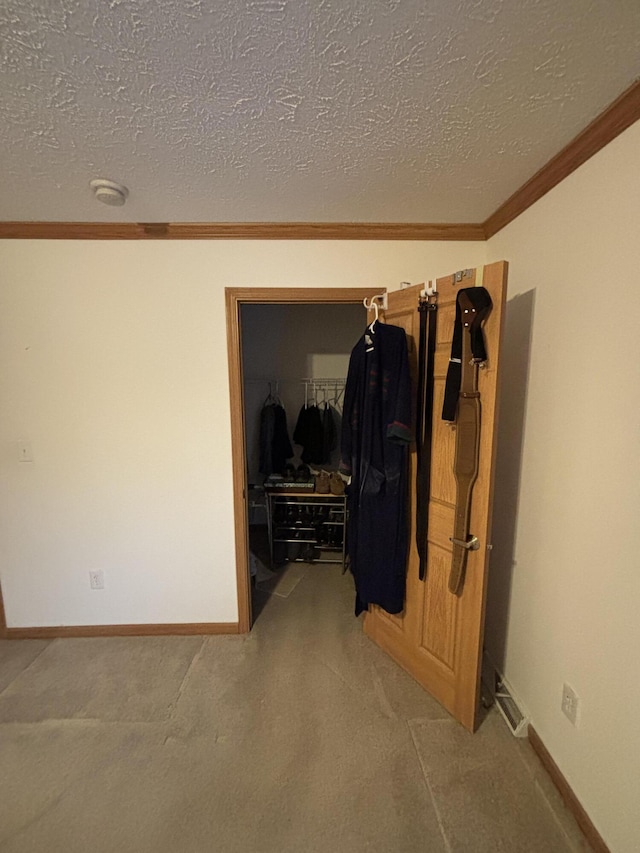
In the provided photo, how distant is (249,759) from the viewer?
1.43 m

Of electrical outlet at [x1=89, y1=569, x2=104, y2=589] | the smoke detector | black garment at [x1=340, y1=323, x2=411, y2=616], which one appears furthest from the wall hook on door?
electrical outlet at [x1=89, y1=569, x2=104, y2=589]

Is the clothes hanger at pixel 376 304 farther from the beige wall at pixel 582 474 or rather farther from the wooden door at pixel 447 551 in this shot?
the beige wall at pixel 582 474

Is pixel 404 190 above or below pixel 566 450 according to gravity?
above

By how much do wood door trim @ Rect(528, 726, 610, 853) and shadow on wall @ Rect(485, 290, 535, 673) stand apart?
335mm

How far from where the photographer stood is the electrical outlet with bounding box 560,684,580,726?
1.26m

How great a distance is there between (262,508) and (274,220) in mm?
2597

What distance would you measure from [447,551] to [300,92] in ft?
5.74

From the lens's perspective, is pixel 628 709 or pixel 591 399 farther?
pixel 591 399

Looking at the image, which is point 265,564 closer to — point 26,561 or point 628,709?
point 26,561

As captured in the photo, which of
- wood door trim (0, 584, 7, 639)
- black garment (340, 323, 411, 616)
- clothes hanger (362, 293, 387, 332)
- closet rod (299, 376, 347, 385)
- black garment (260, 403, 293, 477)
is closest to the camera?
black garment (340, 323, 411, 616)

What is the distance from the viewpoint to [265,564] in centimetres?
299

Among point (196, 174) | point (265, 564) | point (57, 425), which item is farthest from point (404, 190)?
point (265, 564)

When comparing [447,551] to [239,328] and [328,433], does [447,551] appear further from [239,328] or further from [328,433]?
[328,433]

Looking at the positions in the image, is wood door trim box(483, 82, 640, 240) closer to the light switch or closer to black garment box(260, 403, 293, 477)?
black garment box(260, 403, 293, 477)
